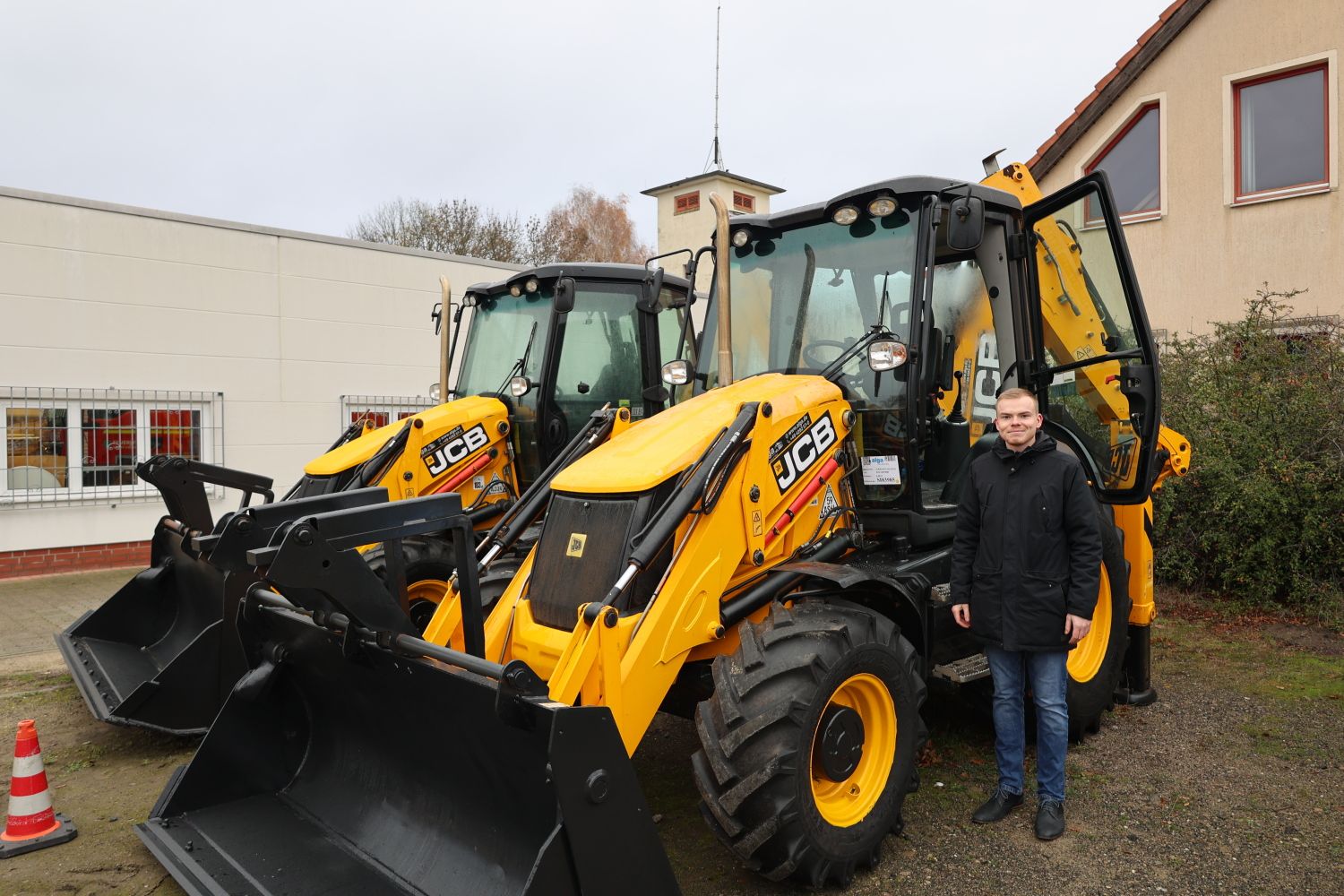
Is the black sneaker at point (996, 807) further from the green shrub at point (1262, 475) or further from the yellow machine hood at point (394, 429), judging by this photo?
the green shrub at point (1262, 475)

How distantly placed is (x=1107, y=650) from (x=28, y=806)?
5.03 meters

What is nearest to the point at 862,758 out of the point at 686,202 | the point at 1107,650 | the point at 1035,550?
the point at 1035,550

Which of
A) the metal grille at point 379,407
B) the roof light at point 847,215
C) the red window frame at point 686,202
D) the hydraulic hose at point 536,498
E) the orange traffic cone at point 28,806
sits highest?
the red window frame at point 686,202

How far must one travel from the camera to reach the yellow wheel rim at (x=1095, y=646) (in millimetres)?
4875

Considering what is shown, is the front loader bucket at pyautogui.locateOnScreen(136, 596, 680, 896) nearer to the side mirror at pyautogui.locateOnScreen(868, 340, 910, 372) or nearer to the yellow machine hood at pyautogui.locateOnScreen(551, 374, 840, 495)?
the yellow machine hood at pyautogui.locateOnScreen(551, 374, 840, 495)

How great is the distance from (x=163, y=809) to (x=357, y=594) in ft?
4.21

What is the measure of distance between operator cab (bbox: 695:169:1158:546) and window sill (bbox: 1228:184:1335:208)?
6529 millimetres

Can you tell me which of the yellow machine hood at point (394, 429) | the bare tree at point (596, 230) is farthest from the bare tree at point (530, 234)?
the yellow machine hood at point (394, 429)

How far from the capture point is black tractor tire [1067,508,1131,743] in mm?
4789

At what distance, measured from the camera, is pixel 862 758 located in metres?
3.61

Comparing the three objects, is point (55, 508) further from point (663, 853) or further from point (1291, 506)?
point (1291, 506)

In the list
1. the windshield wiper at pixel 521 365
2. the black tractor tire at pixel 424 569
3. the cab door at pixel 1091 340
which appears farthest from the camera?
the windshield wiper at pixel 521 365

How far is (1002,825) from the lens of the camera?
12.9 feet

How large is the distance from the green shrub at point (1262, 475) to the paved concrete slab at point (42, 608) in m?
8.60
